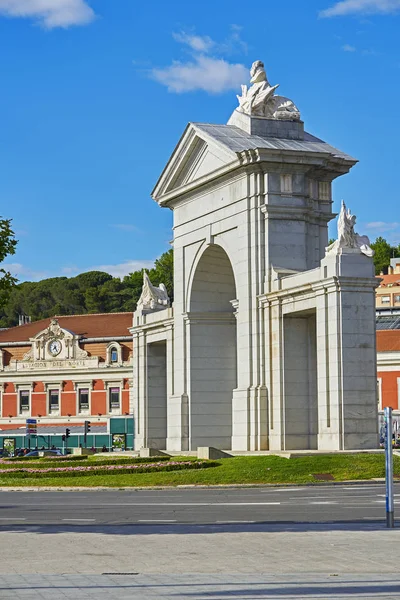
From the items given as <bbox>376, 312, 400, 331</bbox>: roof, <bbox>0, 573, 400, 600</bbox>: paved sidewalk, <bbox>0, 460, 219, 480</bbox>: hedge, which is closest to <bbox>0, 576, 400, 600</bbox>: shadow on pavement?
<bbox>0, 573, 400, 600</bbox>: paved sidewalk

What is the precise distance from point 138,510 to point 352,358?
18.4m

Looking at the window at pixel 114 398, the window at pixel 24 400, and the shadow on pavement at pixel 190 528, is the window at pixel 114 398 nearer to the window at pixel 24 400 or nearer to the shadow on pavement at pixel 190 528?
the window at pixel 24 400

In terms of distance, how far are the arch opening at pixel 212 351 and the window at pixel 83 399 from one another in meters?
50.4

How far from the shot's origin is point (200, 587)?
13.1m

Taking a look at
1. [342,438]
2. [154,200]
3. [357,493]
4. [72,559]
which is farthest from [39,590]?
[154,200]

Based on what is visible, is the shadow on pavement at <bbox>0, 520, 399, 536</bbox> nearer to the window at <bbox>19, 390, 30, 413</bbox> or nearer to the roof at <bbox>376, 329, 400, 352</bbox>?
the roof at <bbox>376, 329, 400, 352</bbox>

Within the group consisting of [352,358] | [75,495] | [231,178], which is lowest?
[75,495]

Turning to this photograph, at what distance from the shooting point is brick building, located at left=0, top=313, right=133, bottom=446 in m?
105

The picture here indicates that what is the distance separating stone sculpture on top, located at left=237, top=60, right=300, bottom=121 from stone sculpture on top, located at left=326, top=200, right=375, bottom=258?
30.4ft

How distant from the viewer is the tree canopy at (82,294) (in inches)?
5842

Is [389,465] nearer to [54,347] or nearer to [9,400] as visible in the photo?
[54,347]

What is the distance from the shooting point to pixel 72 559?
16094 millimetres

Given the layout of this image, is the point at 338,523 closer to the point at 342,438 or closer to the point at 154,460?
the point at 342,438

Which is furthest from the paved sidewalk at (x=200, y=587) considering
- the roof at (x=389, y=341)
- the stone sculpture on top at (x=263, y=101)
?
the roof at (x=389, y=341)
